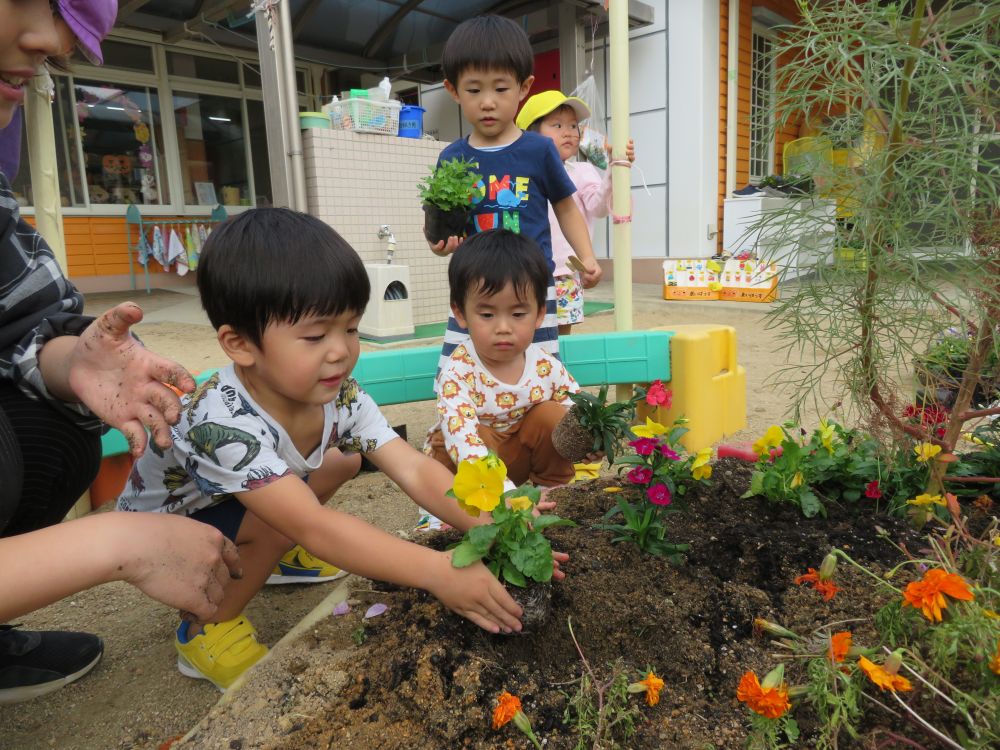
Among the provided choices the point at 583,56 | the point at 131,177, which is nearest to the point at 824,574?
the point at 583,56

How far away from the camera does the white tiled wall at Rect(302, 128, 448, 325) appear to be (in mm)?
5277

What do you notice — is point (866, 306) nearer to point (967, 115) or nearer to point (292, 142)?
point (967, 115)

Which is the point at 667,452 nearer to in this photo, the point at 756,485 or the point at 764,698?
the point at 756,485

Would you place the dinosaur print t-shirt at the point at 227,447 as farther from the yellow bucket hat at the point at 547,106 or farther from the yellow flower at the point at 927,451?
the yellow bucket hat at the point at 547,106

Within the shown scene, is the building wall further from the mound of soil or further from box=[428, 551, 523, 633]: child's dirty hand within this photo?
box=[428, 551, 523, 633]: child's dirty hand

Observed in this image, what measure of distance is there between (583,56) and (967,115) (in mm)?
7032

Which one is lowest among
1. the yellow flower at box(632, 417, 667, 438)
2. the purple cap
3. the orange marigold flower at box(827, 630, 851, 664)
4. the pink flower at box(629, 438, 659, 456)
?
the orange marigold flower at box(827, 630, 851, 664)

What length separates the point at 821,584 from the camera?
3.80 feet

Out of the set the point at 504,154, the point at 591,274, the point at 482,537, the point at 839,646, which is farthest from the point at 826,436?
the point at 504,154

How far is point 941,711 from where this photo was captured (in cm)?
88

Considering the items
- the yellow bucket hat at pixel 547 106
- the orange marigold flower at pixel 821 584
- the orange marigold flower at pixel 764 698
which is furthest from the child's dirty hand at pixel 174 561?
the yellow bucket hat at pixel 547 106

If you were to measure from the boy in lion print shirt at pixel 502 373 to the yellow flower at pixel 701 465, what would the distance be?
0.59 metres

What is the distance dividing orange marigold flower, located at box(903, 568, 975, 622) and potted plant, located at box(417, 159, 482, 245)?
1.94 meters

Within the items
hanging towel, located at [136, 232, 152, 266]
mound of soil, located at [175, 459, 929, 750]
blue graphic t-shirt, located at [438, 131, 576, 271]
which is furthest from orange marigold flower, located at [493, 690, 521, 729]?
hanging towel, located at [136, 232, 152, 266]
